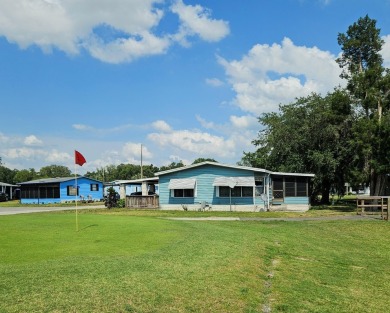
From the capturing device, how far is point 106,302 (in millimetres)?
5980

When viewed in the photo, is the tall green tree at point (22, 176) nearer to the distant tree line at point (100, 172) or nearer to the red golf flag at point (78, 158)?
the distant tree line at point (100, 172)

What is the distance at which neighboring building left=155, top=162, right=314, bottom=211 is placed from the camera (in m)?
31.7

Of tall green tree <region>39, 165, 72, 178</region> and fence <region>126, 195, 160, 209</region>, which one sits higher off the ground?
tall green tree <region>39, 165, 72, 178</region>

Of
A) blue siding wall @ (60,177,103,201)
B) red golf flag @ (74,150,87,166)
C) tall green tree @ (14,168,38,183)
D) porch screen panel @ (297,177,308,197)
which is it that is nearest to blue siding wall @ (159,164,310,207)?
porch screen panel @ (297,177,308,197)

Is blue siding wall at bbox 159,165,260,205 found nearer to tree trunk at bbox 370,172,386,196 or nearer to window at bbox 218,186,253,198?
window at bbox 218,186,253,198

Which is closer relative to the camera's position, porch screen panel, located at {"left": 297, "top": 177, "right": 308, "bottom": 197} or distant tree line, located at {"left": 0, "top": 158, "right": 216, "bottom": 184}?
porch screen panel, located at {"left": 297, "top": 177, "right": 308, "bottom": 197}

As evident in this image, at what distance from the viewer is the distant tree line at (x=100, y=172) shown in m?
97.9

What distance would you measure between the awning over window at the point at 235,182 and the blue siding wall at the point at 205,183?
0.37 metres

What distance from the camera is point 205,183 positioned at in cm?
3275

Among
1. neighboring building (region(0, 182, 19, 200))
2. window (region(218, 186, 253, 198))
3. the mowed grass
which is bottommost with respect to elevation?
neighboring building (region(0, 182, 19, 200))

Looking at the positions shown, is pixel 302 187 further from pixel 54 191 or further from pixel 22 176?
pixel 22 176

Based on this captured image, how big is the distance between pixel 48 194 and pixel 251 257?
45.1 metres

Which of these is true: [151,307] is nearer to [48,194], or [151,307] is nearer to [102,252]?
[102,252]

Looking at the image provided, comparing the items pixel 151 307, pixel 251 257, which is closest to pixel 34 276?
pixel 151 307
